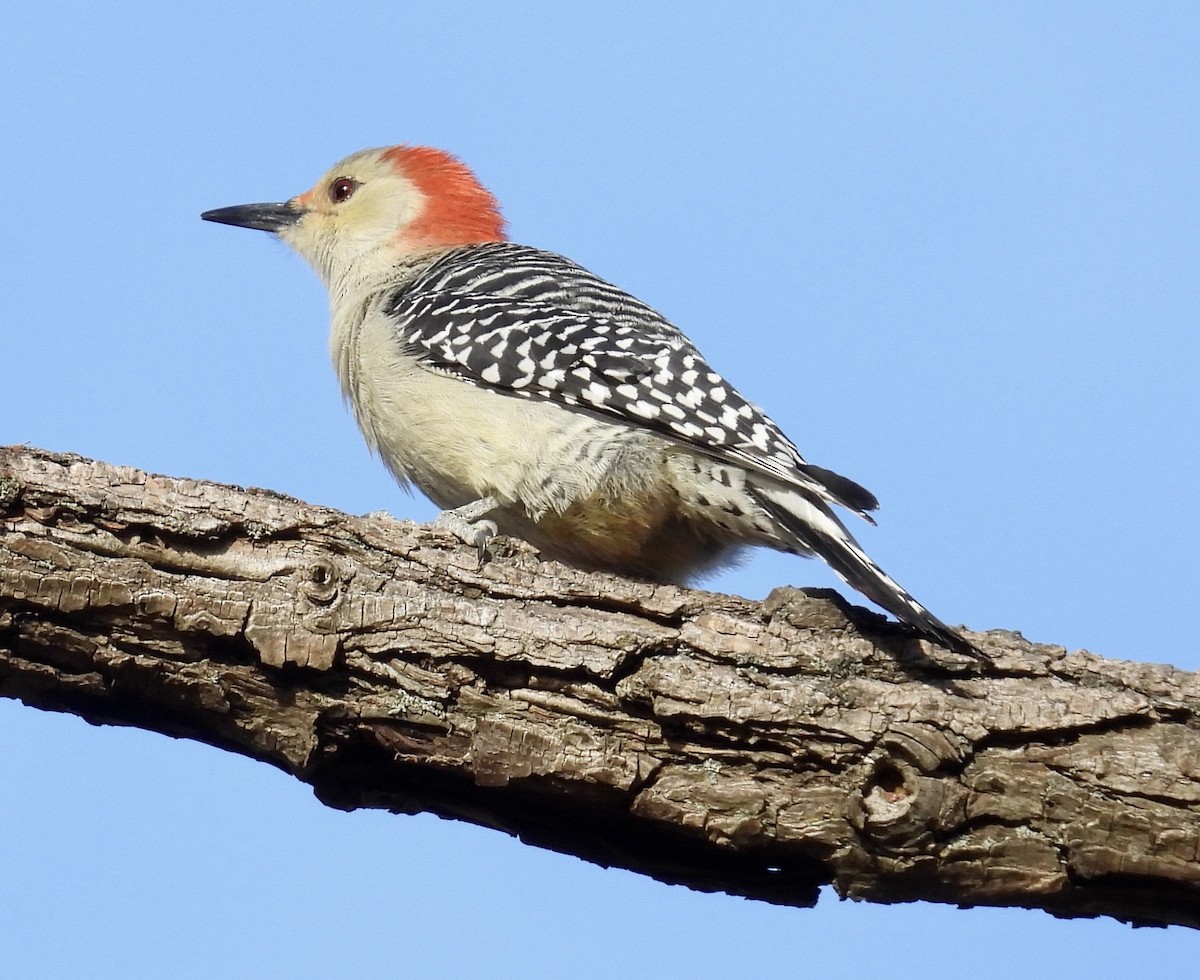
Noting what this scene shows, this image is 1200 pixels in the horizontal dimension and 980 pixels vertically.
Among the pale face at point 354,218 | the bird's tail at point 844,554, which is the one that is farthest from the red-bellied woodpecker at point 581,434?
the pale face at point 354,218

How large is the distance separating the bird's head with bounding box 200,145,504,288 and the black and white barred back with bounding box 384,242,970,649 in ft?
1.77

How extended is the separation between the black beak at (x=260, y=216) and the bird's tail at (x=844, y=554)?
4693 millimetres

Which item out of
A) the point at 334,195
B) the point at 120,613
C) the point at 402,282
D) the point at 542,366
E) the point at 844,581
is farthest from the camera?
the point at 334,195

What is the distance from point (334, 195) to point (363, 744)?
17.0ft

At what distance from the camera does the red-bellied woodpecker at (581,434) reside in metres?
5.61

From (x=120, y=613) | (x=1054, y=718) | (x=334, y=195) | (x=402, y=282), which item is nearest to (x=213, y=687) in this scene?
(x=120, y=613)

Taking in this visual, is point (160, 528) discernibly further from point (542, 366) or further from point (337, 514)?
point (542, 366)

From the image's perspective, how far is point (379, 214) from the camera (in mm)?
8578

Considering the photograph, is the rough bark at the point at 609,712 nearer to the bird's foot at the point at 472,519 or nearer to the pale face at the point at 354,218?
the bird's foot at the point at 472,519

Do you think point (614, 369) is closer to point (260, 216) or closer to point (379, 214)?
point (379, 214)

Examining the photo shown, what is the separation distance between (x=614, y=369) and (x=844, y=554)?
5.40 ft

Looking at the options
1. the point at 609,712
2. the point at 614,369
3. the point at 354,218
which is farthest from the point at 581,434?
the point at 354,218

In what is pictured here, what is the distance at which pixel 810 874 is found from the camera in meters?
4.67

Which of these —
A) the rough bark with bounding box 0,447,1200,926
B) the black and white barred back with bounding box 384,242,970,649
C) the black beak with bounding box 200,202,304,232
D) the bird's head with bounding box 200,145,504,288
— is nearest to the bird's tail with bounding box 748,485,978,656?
the black and white barred back with bounding box 384,242,970,649
